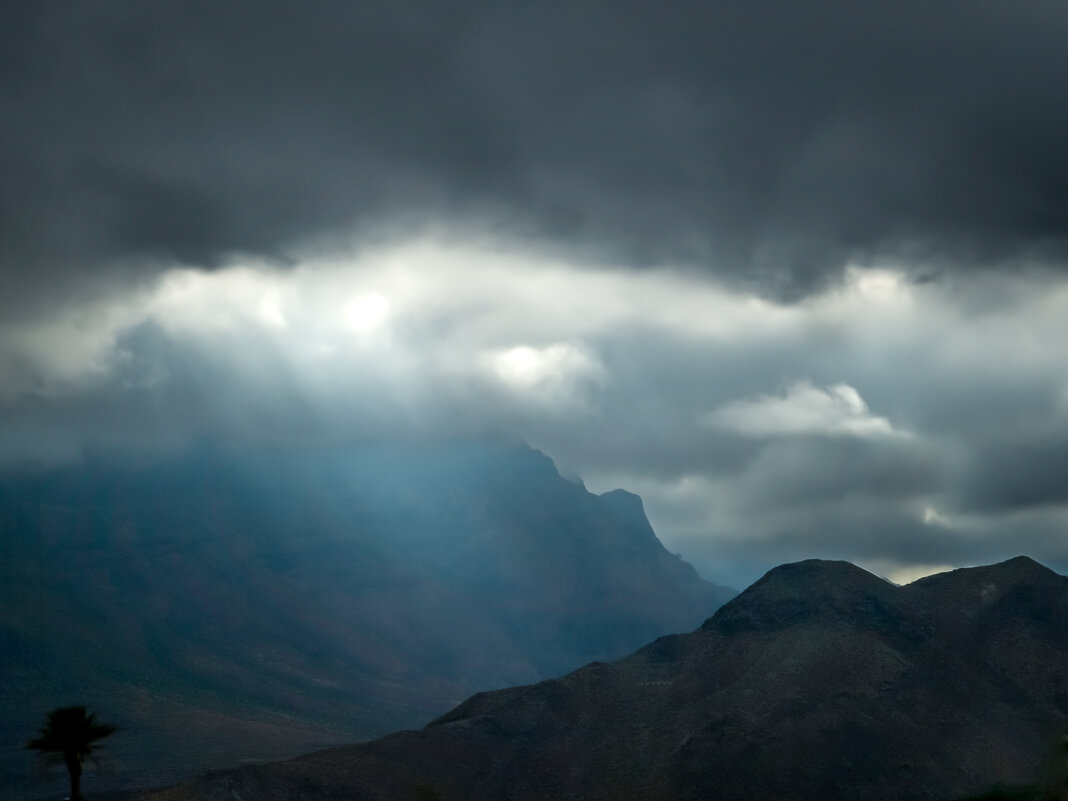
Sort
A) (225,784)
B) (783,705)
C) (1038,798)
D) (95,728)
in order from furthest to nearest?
1. (783,705)
2. (225,784)
3. (95,728)
4. (1038,798)

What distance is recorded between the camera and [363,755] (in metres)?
191

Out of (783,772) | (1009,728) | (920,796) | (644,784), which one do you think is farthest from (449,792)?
(1009,728)

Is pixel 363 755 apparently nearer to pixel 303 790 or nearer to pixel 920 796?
pixel 303 790

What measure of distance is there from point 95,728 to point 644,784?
94.1 metres

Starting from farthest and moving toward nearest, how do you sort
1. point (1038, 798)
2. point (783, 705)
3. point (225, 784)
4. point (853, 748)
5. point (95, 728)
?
1. point (783, 705)
2. point (853, 748)
3. point (225, 784)
4. point (95, 728)
5. point (1038, 798)

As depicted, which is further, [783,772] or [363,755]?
[363,755]

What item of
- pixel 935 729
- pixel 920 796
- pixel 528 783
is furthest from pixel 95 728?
pixel 935 729

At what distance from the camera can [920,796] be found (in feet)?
559

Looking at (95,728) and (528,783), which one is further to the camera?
(528,783)

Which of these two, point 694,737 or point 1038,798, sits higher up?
point 694,737

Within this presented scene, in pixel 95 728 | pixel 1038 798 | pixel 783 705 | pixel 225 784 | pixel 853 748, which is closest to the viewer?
pixel 1038 798

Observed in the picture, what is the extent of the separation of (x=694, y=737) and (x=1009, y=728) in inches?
1769

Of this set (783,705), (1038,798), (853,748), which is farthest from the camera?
(783,705)

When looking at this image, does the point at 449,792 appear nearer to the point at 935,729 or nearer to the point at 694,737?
the point at 694,737
